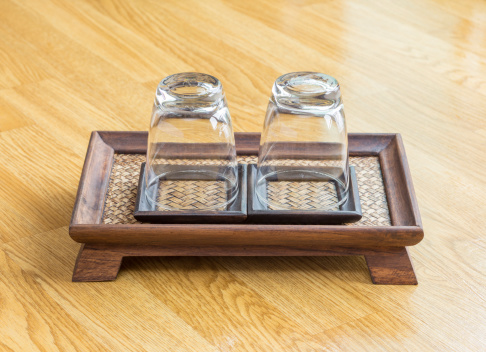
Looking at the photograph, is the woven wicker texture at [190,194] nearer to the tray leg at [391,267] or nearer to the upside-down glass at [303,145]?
the upside-down glass at [303,145]

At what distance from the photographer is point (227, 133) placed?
74cm

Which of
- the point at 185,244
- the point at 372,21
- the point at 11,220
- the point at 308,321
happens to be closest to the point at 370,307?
the point at 308,321

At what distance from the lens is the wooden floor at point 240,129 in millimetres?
667

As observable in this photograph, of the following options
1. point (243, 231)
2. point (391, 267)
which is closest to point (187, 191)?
point (243, 231)

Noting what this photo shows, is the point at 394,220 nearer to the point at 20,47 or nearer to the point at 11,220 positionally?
the point at 11,220

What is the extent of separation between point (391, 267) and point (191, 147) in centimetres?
26

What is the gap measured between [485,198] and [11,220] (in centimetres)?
64

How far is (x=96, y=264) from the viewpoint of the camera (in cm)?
72

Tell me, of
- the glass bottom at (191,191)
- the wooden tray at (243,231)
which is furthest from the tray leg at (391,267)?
the glass bottom at (191,191)

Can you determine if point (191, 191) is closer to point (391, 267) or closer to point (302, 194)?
point (302, 194)

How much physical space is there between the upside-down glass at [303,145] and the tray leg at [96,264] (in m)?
0.18

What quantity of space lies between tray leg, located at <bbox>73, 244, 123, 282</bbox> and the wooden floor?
0.01 m

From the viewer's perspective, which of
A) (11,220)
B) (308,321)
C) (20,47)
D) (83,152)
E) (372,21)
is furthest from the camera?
(372,21)

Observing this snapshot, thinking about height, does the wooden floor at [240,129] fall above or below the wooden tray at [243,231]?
below
